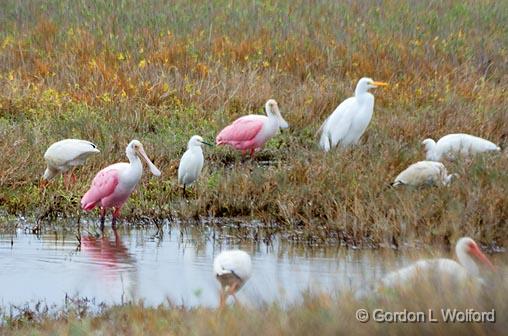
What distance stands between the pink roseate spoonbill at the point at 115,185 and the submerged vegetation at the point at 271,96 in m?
0.32

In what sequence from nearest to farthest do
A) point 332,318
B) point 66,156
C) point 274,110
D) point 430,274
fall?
1. point 332,318
2. point 430,274
3. point 66,156
4. point 274,110

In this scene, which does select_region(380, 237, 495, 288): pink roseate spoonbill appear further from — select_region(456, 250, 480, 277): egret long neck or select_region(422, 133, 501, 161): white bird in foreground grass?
select_region(422, 133, 501, 161): white bird in foreground grass

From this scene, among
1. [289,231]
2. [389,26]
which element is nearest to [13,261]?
[289,231]

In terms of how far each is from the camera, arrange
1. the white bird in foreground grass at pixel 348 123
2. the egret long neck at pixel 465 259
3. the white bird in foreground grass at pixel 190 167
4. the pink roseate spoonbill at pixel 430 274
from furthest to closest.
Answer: the white bird in foreground grass at pixel 348 123
the white bird in foreground grass at pixel 190 167
the egret long neck at pixel 465 259
the pink roseate spoonbill at pixel 430 274

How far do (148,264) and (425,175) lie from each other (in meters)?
2.56

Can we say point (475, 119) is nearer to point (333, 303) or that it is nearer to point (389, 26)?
point (389, 26)

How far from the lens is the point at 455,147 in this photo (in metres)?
11.7

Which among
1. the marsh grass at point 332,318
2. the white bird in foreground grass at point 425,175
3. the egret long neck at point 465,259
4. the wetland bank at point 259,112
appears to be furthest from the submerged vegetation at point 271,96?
the marsh grass at point 332,318

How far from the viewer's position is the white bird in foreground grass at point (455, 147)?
37.8 ft

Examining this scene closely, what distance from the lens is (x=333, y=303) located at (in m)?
5.43

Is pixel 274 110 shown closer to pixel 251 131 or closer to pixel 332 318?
pixel 251 131

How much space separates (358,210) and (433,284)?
425cm

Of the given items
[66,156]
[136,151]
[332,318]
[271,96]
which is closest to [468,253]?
[332,318]

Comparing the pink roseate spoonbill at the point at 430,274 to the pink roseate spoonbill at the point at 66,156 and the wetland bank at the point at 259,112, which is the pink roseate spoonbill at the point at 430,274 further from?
the pink roseate spoonbill at the point at 66,156
